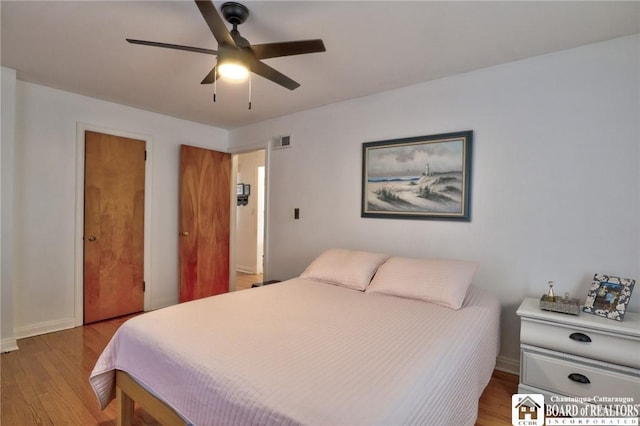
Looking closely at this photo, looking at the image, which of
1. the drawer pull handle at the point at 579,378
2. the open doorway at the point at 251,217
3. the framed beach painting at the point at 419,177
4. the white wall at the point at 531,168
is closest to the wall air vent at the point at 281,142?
the white wall at the point at 531,168

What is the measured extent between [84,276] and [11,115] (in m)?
1.63

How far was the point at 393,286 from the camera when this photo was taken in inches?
91.1

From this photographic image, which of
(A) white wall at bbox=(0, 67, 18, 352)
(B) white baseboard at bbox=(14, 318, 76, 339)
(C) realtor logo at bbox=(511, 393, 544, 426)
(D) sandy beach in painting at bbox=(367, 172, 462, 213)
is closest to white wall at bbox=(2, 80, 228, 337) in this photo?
(B) white baseboard at bbox=(14, 318, 76, 339)

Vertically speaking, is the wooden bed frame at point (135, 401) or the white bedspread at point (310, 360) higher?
the white bedspread at point (310, 360)

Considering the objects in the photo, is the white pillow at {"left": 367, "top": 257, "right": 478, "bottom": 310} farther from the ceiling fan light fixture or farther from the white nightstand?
the ceiling fan light fixture

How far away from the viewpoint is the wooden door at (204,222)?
156 inches

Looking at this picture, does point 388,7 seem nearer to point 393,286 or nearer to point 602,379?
point 393,286

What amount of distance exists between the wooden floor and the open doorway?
3.09 metres

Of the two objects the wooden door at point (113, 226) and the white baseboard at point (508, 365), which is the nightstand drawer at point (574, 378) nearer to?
the white baseboard at point (508, 365)

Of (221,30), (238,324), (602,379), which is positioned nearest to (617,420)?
(602,379)

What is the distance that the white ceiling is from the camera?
1.78 metres

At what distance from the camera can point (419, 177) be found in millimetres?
2795

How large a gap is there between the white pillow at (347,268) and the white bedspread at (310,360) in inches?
15.9

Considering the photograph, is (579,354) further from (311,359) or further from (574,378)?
(311,359)
